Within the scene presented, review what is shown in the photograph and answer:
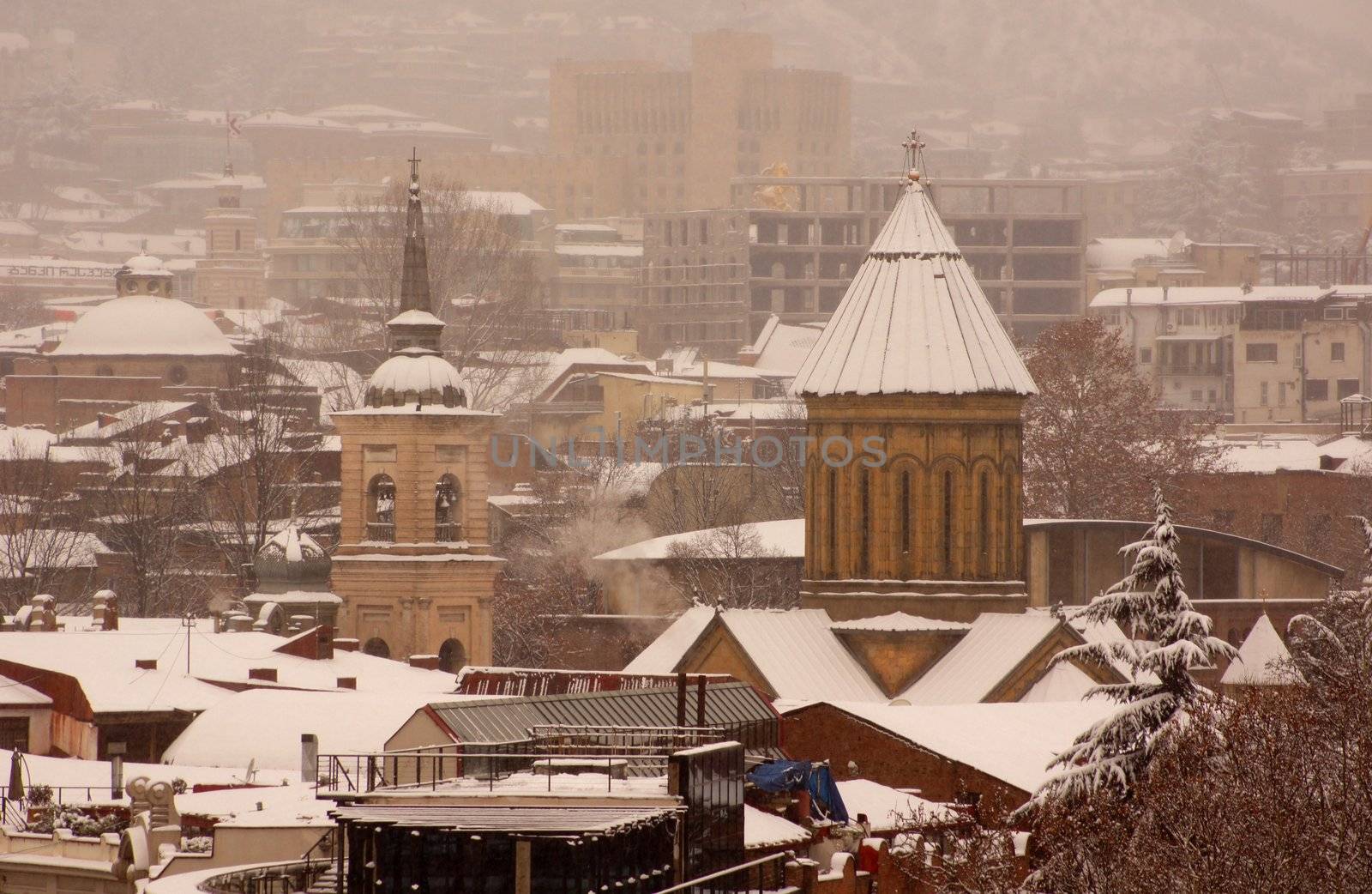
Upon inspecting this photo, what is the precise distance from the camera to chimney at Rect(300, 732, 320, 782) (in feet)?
131

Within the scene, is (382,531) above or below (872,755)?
above

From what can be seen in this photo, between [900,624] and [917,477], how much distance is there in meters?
2.16

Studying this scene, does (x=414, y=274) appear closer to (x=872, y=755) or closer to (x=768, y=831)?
(x=872, y=755)

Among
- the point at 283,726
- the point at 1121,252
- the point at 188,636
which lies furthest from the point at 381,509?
the point at 1121,252

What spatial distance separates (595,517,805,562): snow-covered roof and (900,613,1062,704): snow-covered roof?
18.6 m

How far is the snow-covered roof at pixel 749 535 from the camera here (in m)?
68.6

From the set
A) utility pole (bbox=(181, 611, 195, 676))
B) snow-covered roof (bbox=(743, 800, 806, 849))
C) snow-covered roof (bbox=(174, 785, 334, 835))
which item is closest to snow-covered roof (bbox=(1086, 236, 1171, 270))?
utility pole (bbox=(181, 611, 195, 676))

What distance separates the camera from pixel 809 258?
149 meters

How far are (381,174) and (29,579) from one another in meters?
106

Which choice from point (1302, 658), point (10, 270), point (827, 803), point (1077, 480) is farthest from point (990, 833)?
point (10, 270)

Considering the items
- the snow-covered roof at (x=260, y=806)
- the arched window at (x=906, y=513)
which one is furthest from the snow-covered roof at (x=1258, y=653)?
the snow-covered roof at (x=260, y=806)

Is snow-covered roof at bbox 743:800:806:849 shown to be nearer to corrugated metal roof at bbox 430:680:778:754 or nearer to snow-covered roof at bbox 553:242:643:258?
corrugated metal roof at bbox 430:680:778:754

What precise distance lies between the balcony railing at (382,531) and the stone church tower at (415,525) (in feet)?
0.05

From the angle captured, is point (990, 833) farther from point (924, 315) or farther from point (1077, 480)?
point (1077, 480)
